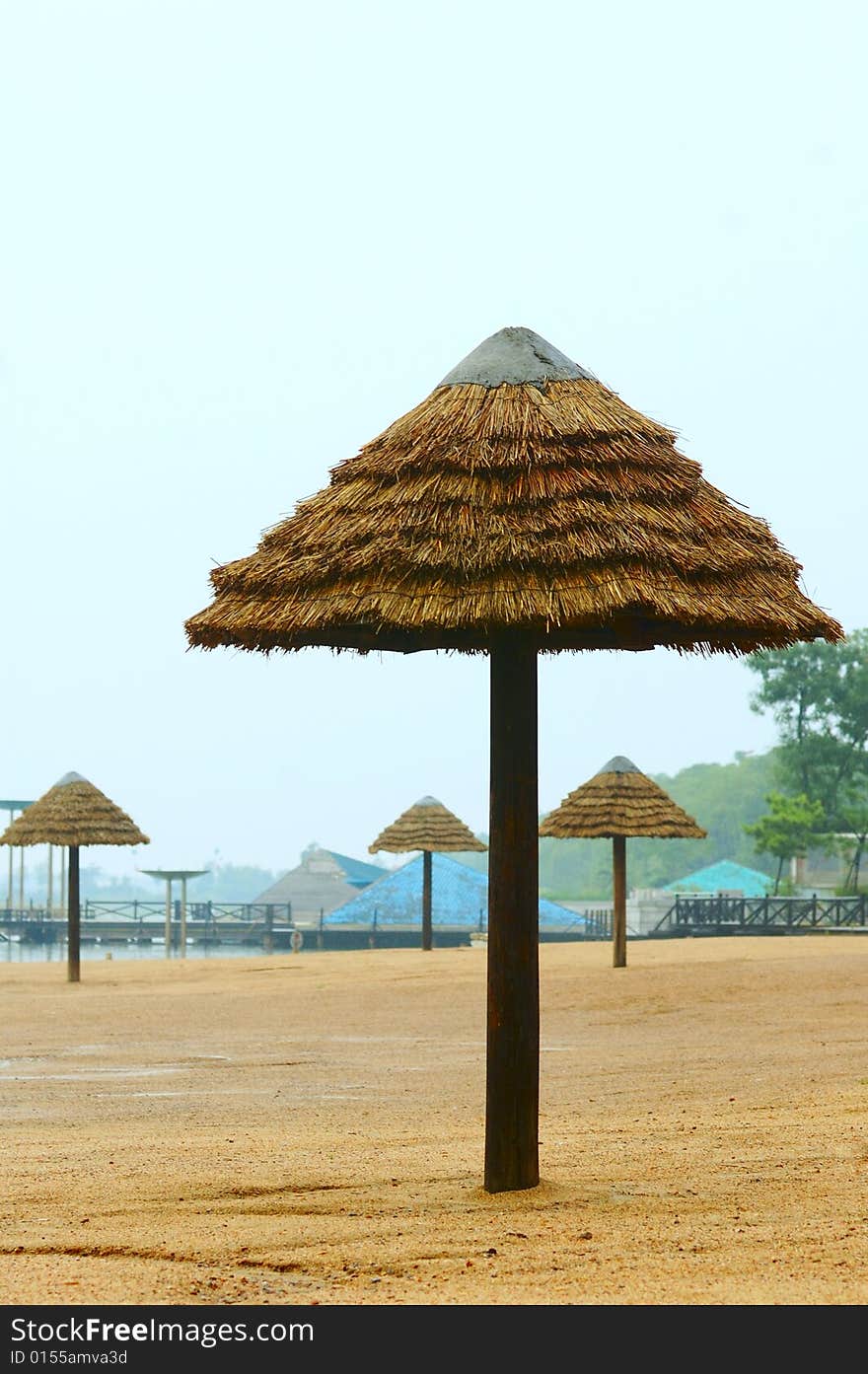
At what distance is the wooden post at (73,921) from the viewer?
23859mm

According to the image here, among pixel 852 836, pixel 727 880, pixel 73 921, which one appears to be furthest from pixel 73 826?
pixel 727 880

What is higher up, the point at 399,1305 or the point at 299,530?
the point at 299,530

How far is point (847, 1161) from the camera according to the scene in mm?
7891

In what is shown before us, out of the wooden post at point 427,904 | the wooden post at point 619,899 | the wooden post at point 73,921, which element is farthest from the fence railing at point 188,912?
the wooden post at point 619,899

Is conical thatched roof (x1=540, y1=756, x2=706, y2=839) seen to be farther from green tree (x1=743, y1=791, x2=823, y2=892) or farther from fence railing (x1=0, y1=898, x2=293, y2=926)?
fence railing (x1=0, y1=898, x2=293, y2=926)

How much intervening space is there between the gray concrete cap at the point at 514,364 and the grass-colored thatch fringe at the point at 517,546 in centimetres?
7

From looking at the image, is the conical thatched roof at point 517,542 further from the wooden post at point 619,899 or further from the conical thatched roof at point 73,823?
the conical thatched roof at point 73,823

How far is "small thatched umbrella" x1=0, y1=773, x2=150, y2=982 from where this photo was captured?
2430cm

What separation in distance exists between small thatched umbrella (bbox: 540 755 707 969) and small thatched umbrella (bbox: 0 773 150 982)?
21.5 feet

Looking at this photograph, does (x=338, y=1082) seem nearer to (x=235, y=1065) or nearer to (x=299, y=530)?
(x=235, y=1065)

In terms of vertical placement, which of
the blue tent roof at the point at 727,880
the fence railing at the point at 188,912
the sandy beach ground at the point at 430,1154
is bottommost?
the fence railing at the point at 188,912

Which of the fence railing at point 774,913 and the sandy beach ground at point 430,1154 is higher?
the sandy beach ground at point 430,1154

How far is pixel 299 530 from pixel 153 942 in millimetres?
56997
